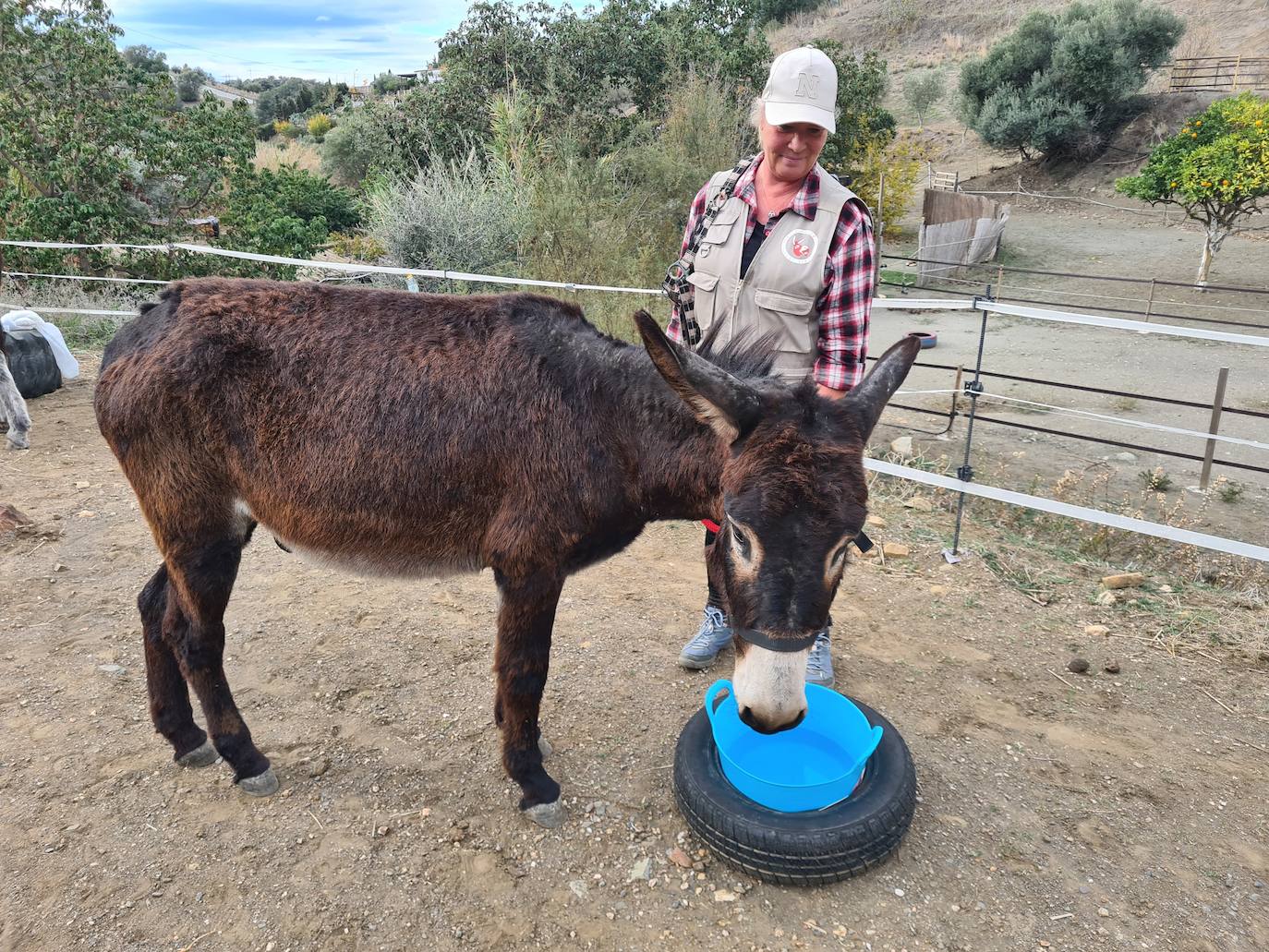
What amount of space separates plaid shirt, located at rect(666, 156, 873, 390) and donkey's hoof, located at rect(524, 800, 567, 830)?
197cm

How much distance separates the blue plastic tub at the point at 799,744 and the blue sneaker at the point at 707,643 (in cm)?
61

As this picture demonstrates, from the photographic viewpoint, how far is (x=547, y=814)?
9.32 feet

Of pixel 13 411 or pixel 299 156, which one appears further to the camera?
pixel 299 156

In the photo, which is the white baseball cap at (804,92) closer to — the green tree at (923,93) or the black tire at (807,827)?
the black tire at (807,827)

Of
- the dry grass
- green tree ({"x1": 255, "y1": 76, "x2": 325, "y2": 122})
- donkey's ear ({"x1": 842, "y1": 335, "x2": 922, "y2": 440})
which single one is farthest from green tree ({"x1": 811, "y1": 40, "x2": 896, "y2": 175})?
green tree ({"x1": 255, "y1": 76, "x2": 325, "y2": 122})

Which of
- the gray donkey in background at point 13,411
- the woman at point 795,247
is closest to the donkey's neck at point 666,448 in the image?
the woman at point 795,247

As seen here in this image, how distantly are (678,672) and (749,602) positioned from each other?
1.79 m

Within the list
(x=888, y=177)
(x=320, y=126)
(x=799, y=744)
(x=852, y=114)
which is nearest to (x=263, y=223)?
(x=799, y=744)

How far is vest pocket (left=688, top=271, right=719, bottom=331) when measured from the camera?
310 cm

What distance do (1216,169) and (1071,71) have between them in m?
12.4

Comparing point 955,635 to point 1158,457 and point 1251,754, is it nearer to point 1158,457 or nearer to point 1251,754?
point 1251,754

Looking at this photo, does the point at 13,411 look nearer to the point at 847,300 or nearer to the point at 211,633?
the point at 211,633

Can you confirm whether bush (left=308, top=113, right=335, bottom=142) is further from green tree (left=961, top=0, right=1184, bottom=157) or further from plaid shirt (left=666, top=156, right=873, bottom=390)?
plaid shirt (left=666, top=156, right=873, bottom=390)

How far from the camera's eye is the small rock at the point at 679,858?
8.75ft
